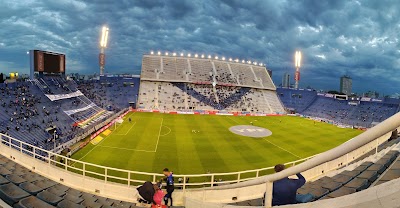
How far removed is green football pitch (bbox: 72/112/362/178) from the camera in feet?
83.4

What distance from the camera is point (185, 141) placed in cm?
3525

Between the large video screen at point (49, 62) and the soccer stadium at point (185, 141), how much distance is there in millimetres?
249

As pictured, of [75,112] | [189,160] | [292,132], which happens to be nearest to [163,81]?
[75,112]

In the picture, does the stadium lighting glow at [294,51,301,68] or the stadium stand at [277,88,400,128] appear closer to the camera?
the stadium stand at [277,88,400,128]

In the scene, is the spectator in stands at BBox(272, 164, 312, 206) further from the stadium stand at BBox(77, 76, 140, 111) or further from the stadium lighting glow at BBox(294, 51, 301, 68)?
the stadium lighting glow at BBox(294, 51, 301, 68)

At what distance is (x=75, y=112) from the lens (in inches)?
1921

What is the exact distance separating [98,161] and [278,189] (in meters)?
24.2

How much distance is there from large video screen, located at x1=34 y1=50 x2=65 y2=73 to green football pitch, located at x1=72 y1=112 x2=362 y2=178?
27083 millimetres

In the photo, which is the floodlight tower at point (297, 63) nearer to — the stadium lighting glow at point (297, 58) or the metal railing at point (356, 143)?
→ the stadium lighting glow at point (297, 58)

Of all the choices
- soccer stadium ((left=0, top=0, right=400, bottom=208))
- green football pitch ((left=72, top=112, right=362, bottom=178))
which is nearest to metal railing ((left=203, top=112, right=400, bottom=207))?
soccer stadium ((left=0, top=0, right=400, bottom=208))

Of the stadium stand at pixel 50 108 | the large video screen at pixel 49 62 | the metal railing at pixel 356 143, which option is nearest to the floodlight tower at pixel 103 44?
the stadium stand at pixel 50 108

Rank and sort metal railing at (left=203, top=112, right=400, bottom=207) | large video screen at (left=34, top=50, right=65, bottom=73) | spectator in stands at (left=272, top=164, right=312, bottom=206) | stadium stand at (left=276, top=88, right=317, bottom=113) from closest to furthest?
metal railing at (left=203, top=112, right=400, bottom=207) < spectator in stands at (left=272, top=164, right=312, bottom=206) < large video screen at (left=34, top=50, right=65, bottom=73) < stadium stand at (left=276, top=88, right=317, bottom=113)

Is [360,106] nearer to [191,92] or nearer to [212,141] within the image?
[191,92]

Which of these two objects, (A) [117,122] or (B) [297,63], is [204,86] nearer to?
(B) [297,63]
